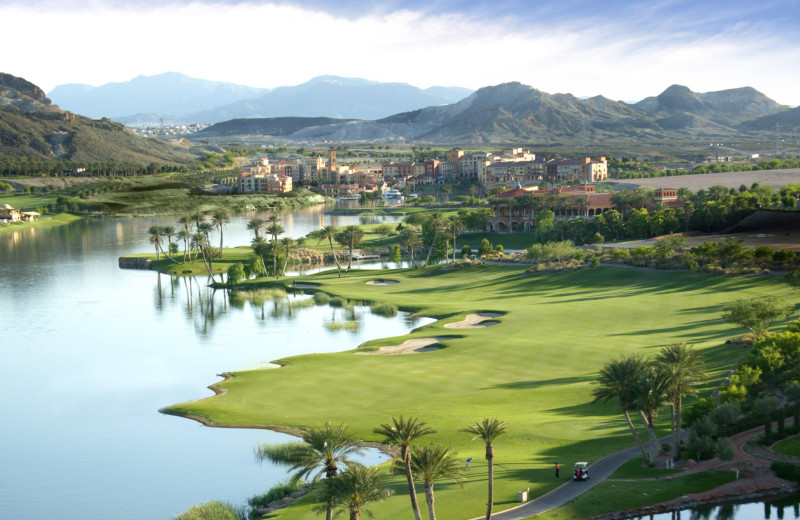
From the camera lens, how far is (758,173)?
527 ft

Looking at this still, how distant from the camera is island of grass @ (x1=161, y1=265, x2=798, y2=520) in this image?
3303 cm

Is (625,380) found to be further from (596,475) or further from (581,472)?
(581,472)

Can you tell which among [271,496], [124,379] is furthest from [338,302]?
[271,496]

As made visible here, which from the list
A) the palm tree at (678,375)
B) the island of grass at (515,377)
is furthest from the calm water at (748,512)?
the palm tree at (678,375)

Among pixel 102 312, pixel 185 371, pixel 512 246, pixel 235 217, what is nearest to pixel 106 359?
pixel 185 371

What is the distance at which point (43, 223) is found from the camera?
161 meters

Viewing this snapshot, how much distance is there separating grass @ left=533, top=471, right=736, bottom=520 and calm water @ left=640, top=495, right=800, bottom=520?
26.9 inches

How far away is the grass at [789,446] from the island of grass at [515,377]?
462 cm

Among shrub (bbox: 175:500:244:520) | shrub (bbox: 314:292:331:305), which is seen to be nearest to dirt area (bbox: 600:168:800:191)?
shrub (bbox: 314:292:331:305)

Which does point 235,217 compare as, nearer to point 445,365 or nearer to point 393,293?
point 393,293

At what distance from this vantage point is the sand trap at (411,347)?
185ft

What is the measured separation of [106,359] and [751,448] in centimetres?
4326

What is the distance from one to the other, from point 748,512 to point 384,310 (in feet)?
152

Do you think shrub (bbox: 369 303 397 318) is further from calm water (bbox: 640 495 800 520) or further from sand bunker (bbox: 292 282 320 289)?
calm water (bbox: 640 495 800 520)
